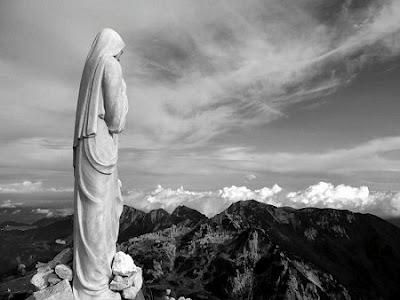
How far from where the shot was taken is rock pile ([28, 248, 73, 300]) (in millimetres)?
11047

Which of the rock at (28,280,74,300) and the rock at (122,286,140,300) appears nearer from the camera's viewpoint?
the rock at (28,280,74,300)

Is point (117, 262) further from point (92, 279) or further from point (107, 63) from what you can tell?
point (107, 63)

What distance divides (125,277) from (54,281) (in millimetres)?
2062

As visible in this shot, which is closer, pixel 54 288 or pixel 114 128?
pixel 54 288

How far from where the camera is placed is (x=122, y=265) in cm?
1171

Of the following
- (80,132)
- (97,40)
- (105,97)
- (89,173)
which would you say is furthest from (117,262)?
(97,40)

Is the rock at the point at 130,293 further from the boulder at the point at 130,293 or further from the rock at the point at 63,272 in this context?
the rock at the point at 63,272

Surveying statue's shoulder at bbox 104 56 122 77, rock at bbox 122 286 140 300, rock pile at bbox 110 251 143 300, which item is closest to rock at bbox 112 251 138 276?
rock pile at bbox 110 251 143 300

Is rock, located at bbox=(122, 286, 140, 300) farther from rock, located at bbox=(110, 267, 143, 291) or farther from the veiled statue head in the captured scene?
the veiled statue head

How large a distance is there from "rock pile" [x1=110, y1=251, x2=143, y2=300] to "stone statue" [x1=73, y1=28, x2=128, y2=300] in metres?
0.18

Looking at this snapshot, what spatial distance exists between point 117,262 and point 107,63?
596 cm

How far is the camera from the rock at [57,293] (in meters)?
11.0

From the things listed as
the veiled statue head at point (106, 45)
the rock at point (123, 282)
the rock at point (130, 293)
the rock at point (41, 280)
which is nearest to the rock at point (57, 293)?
the rock at point (41, 280)

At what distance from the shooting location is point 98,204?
11.6 metres
